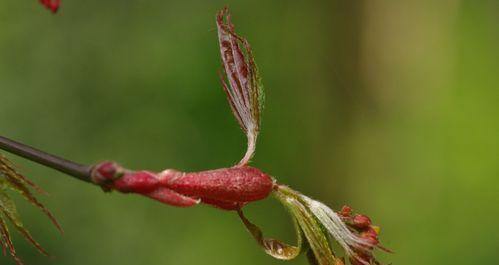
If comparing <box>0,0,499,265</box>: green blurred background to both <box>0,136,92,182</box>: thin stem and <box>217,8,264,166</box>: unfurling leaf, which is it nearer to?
<box>217,8,264,166</box>: unfurling leaf

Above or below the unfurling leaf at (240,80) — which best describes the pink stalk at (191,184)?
below

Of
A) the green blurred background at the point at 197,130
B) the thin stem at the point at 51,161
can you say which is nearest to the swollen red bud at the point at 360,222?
the thin stem at the point at 51,161

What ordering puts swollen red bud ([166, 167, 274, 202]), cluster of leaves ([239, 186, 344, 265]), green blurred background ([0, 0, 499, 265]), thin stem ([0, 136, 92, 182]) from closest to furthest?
thin stem ([0, 136, 92, 182]) < swollen red bud ([166, 167, 274, 202]) < cluster of leaves ([239, 186, 344, 265]) < green blurred background ([0, 0, 499, 265])

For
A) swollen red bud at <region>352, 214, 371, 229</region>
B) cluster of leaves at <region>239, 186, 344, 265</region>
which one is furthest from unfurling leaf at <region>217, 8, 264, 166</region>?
swollen red bud at <region>352, 214, 371, 229</region>

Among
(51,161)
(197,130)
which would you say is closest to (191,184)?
(51,161)

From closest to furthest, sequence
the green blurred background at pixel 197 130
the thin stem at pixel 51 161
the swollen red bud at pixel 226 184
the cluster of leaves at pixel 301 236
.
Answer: the thin stem at pixel 51 161 → the swollen red bud at pixel 226 184 → the cluster of leaves at pixel 301 236 → the green blurred background at pixel 197 130

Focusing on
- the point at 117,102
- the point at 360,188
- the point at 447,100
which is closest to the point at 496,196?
the point at 447,100

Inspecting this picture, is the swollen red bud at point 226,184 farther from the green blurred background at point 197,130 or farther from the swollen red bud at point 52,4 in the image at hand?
the green blurred background at point 197,130

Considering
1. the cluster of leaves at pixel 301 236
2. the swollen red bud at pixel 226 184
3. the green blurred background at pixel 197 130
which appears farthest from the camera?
the green blurred background at pixel 197 130

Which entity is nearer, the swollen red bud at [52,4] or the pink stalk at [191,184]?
the pink stalk at [191,184]
